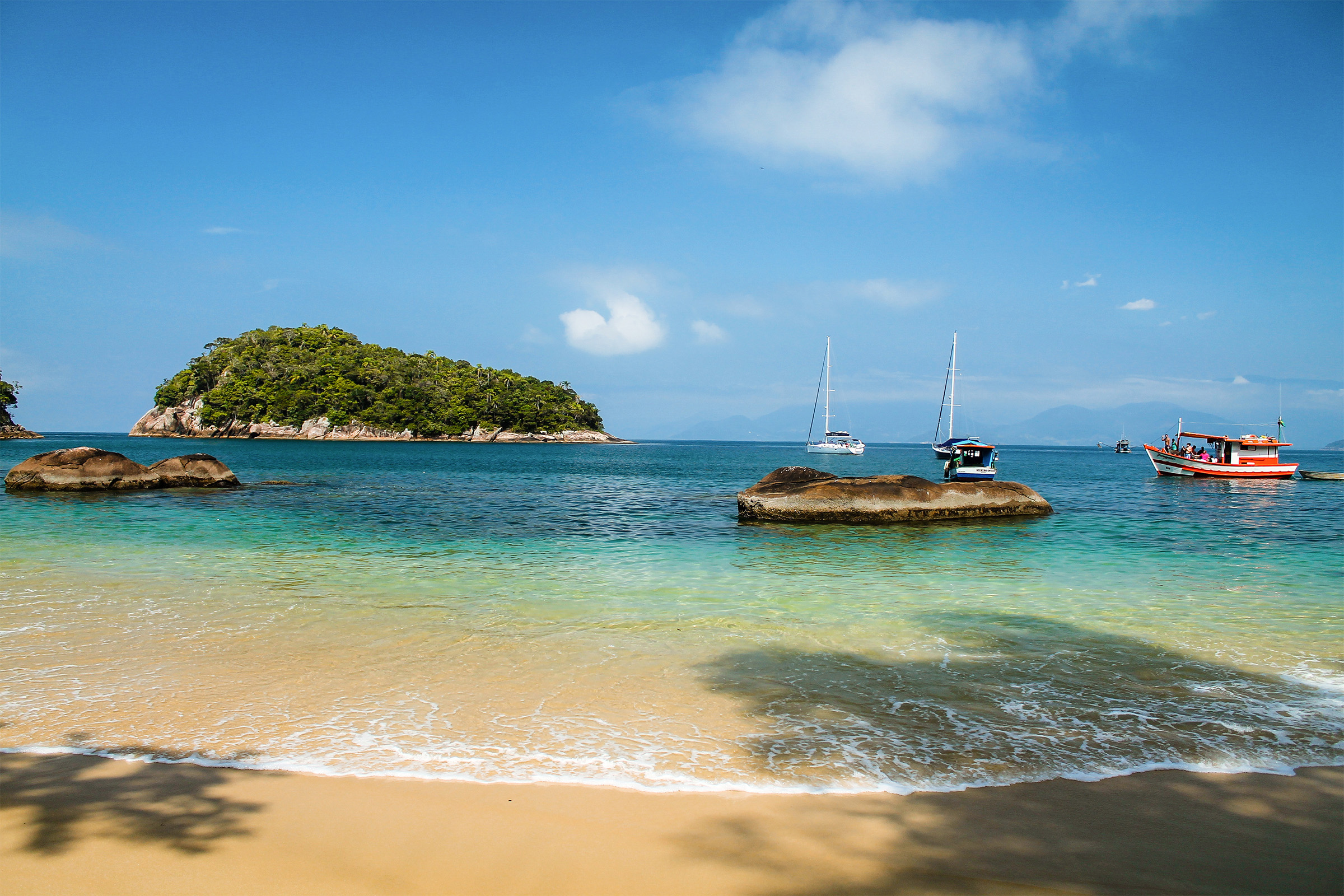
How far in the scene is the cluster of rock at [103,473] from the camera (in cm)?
2725

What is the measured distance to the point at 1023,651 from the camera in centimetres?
769

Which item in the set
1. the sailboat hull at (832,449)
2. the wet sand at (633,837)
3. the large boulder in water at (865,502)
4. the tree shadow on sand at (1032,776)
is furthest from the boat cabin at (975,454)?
the sailboat hull at (832,449)

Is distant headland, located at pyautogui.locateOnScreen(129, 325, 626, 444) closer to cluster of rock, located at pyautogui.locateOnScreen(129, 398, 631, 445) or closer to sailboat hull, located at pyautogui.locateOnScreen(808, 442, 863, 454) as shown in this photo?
cluster of rock, located at pyautogui.locateOnScreen(129, 398, 631, 445)

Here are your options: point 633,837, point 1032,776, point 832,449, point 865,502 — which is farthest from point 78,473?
point 832,449

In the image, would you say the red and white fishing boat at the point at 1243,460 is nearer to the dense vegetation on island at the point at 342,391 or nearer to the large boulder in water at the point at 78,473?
the large boulder in water at the point at 78,473

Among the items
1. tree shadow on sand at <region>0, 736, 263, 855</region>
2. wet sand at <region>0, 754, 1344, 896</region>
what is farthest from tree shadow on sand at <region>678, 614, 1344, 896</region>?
tree shadow on sand at <region>0, 736, 263, 855</region>

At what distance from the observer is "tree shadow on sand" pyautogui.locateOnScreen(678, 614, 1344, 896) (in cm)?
359

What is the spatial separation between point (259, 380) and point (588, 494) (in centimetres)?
13218

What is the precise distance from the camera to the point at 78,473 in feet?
90.6

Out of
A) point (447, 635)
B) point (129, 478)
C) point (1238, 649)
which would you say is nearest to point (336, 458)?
point (129, 478)

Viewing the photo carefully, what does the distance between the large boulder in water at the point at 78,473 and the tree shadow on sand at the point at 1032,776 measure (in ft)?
100

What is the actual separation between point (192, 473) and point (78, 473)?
368 centimetres

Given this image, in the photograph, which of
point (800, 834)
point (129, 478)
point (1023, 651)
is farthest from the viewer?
point (129, 478)

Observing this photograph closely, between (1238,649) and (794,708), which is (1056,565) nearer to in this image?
(1238,649)
